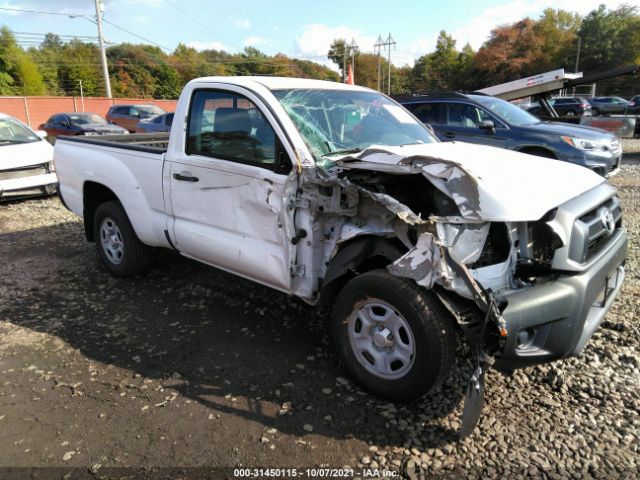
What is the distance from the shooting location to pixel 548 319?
2.61 meters

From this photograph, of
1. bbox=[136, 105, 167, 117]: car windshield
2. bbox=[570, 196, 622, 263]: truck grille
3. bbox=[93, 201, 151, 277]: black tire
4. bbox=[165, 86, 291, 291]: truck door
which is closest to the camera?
bbox=[570, 196, 622, 263]: truck grille

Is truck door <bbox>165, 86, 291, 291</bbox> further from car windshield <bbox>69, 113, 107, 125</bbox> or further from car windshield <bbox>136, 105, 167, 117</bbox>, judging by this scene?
car windshield <bbox>136, 105, 167, 117</bbox>

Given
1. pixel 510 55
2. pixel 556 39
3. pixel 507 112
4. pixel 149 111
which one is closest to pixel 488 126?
pixel 507 112

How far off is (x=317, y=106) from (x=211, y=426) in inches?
94.7

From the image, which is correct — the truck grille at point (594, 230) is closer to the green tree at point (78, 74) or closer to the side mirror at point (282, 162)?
the side mirror at point (282, 162)

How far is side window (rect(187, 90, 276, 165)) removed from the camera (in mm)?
3549

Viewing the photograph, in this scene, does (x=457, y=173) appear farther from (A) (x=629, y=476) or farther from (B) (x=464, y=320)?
(A) (x=629, y=476)

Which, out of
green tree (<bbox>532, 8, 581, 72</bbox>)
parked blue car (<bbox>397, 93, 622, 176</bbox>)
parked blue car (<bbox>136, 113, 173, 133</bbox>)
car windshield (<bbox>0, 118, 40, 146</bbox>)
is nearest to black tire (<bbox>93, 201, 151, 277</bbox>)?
car windshield (<bbox>0, 118, 40, 146</bbox>)

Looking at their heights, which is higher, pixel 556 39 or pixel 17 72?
pixel 556 39

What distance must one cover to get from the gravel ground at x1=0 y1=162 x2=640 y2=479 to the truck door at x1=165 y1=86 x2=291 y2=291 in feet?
2.03

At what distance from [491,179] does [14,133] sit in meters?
9.45

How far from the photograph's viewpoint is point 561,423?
2.82 metres

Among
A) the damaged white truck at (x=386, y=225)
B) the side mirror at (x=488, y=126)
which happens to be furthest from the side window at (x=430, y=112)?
the damaged white truck at (x=386, y=225)

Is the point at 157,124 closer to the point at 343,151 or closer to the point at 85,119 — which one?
the point at 85,119
